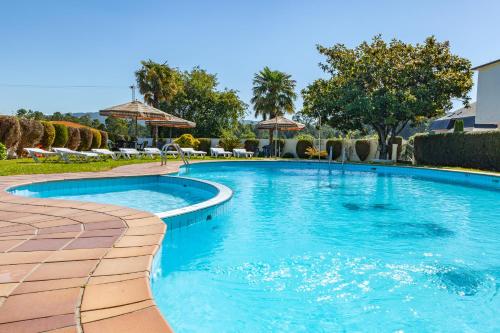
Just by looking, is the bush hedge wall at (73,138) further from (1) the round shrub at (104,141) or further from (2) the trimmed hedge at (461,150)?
(2) the trimmed hedge at (461,150)

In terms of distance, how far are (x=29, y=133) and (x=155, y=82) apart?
646 inches

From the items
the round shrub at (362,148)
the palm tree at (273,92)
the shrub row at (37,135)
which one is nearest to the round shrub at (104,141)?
the shrub row at (37,135)

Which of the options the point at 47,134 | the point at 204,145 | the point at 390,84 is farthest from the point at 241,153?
the point at 47,134

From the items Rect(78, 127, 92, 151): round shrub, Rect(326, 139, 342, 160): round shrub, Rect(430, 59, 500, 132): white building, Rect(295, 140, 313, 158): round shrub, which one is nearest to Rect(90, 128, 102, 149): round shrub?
Rect(78, 127, 92, 151): round shrub

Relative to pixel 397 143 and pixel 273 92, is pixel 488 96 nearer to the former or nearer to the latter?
pixel 397 143

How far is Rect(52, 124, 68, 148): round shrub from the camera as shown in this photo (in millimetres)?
18141

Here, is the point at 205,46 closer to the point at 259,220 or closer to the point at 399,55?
the point at 399,55

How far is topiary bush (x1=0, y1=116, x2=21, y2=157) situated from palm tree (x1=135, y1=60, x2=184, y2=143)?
673 inches

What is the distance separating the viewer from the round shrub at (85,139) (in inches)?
808

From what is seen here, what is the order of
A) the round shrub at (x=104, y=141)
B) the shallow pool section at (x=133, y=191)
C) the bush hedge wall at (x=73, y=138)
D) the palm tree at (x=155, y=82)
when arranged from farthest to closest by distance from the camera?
the palm tree at (x=155, y=82) → the round shrub at (x=104, y=141) → the bush hedge wall at (x=73, y=138) → the shallow pool section at (x=133, y=191)

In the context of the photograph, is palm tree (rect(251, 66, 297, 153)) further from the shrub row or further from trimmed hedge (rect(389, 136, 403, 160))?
the shrub row

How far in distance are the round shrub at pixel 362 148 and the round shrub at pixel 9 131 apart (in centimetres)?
1861

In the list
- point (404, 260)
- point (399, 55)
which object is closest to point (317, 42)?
point (399, 55)

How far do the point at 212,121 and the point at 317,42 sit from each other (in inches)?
625
